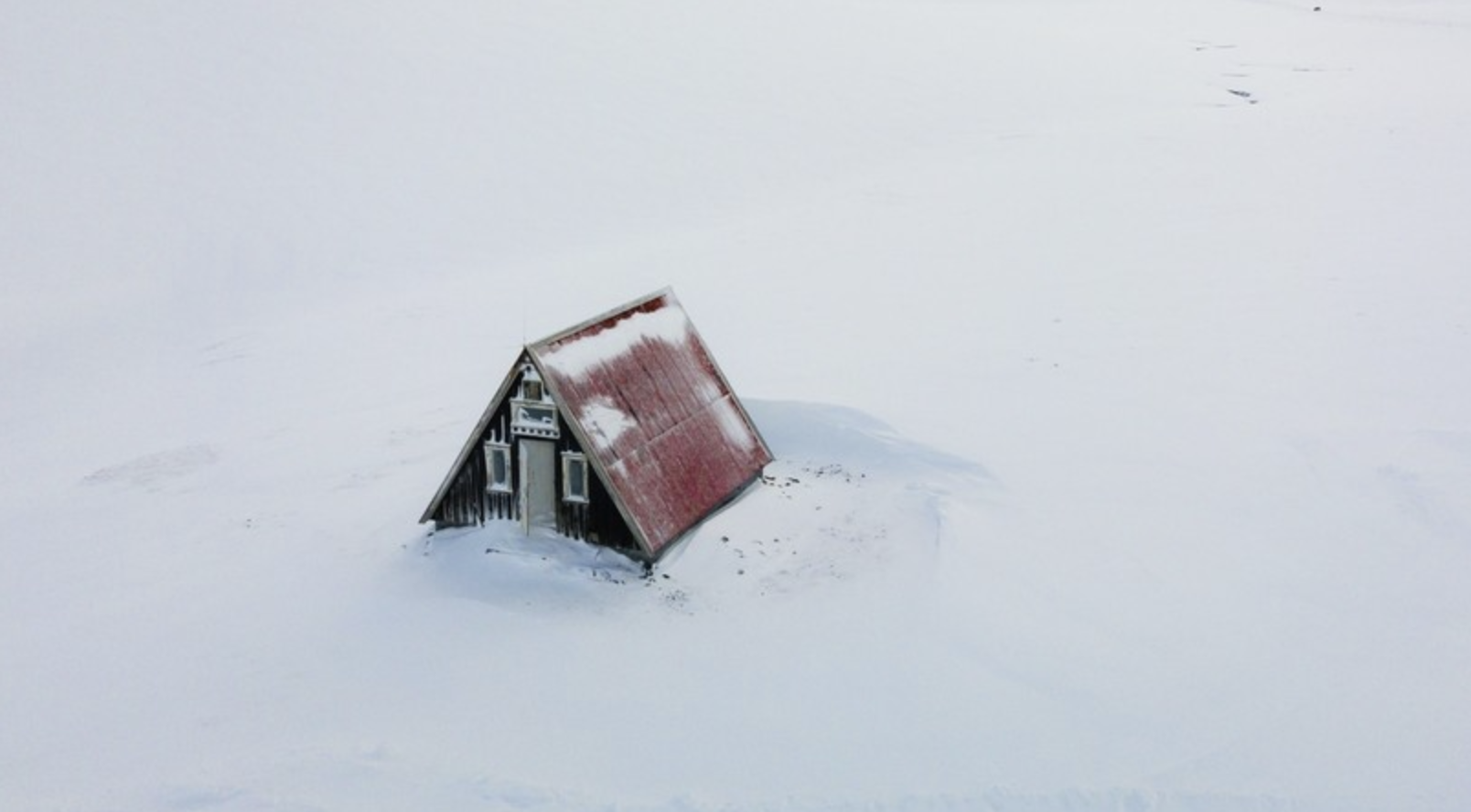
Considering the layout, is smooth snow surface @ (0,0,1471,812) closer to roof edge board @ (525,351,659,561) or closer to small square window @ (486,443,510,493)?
roof edge board @ (525,351,659,561)

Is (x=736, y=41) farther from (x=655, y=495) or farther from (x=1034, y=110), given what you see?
(x=655, y=495)

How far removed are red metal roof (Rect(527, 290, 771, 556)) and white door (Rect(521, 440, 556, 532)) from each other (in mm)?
701

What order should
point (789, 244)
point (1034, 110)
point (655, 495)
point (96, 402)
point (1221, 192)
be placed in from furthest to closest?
point (1034, 110), point (1221, 192), point (789, 244), point (96, 402), point (655, 495)

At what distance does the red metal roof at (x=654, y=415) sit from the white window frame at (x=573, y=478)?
27 centimetres

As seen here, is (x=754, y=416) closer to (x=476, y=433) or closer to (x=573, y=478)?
(x=573, y=478)

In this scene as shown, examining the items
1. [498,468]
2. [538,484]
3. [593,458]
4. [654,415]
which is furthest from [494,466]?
[654,415]

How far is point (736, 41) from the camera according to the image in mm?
51719

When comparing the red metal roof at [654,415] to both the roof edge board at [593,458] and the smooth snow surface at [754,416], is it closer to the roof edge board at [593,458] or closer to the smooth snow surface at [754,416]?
the roof edge board at [593,458]

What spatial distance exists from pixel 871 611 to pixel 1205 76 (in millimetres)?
44912

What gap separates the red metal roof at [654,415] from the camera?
1585 cm

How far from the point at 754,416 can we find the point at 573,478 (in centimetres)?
538

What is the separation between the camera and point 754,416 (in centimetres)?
2080

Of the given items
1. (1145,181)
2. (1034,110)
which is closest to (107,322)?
(1145,181)

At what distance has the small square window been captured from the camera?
16219 mm
